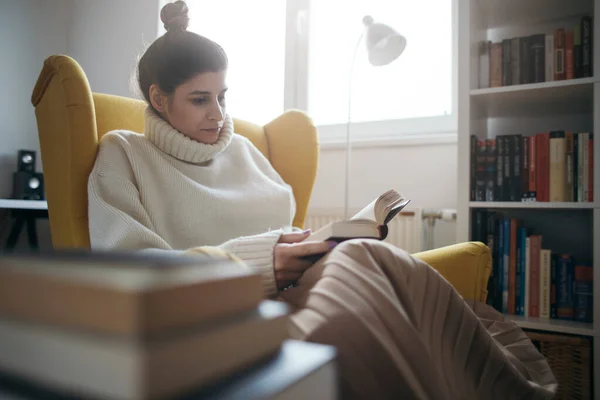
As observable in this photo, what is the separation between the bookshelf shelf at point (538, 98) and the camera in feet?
4.99

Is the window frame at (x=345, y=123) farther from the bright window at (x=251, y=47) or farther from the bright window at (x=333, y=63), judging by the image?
the bright window at (x=251, y=47)

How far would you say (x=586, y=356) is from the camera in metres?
1.41

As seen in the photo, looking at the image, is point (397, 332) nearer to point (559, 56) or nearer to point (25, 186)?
point (559, 56)

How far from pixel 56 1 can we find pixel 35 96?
2.94 meters

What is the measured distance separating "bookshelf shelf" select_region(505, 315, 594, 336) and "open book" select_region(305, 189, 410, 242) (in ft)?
2.79

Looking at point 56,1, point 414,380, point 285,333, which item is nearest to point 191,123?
point 414,380

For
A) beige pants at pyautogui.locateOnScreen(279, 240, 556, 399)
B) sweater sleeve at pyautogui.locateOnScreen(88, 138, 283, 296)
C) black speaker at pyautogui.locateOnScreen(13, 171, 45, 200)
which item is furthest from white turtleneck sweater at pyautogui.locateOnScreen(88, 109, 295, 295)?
black speaker at pyautogui.locateOnScreen(13, 171, 45, 200)

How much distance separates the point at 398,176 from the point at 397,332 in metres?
1.75

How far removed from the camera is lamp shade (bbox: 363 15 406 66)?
185cm

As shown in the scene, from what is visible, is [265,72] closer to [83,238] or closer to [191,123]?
[191,123]

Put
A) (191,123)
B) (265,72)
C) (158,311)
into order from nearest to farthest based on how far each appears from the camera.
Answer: (158,311) < (191,123) < (265,72)

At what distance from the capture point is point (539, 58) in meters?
1.63

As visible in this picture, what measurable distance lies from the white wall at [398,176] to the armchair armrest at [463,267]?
96 centimetres

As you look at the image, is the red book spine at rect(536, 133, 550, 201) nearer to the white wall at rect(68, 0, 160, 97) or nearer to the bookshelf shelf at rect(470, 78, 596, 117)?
the bookshelf shelf at rect(470, 78, 596, 117)
